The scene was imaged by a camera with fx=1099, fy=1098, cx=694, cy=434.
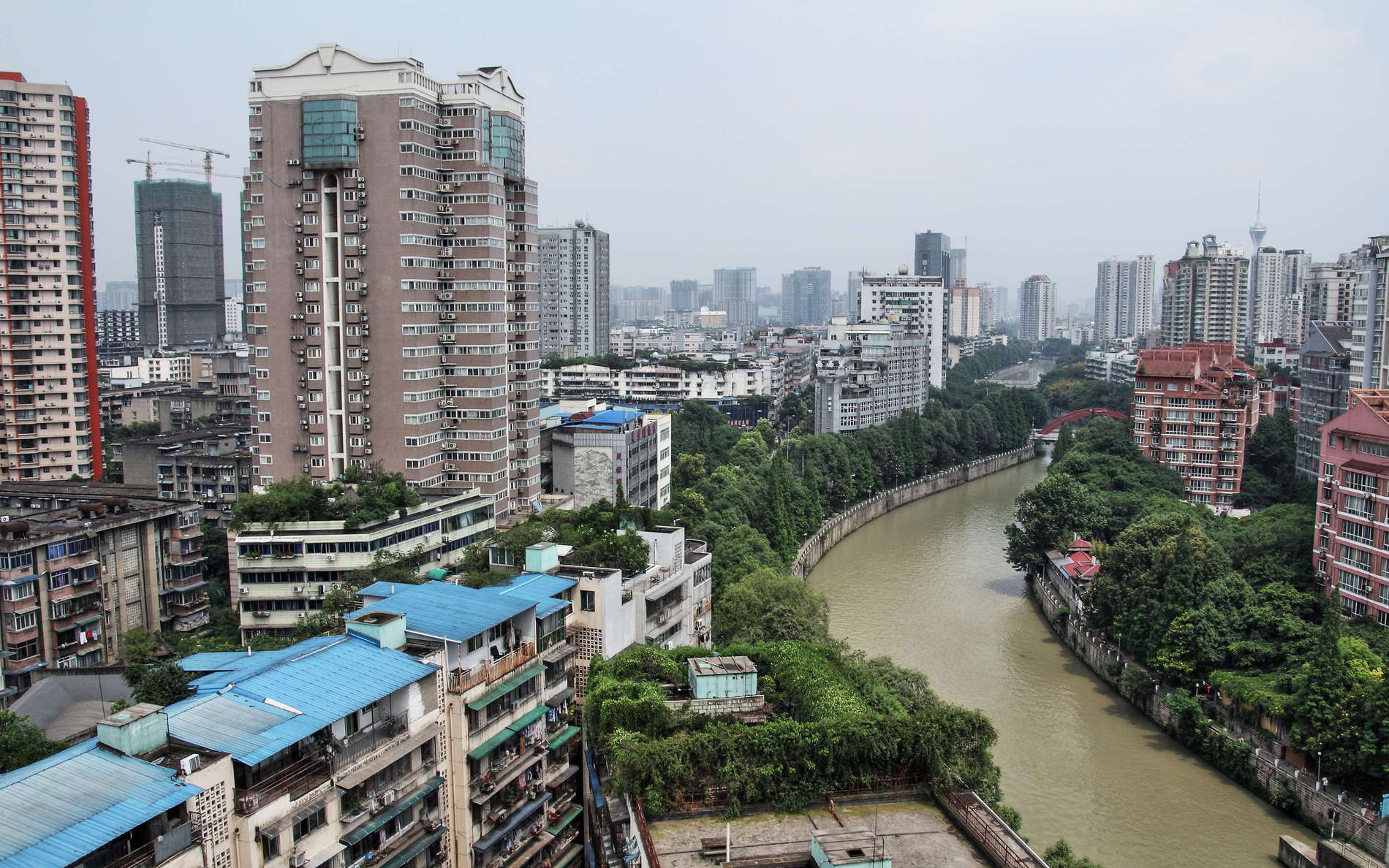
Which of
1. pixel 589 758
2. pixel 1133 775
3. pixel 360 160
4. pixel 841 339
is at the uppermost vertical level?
pixel 360 160

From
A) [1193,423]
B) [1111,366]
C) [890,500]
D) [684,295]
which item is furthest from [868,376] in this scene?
[684,295]

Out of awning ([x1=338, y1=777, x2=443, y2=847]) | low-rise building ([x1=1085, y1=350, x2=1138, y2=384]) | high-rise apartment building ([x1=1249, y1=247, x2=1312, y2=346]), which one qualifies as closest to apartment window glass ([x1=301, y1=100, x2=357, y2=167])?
awning ([x1=338, y1=777, x2=443, y2=847])

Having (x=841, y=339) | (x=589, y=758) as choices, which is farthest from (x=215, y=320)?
(x=589, y=758)

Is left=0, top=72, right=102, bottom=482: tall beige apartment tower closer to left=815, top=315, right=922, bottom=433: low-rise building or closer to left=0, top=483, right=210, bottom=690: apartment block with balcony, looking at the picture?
left=0, top=483, right=210, bottom=690: apartment block with balcony

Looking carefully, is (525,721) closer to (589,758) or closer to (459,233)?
(589,758)

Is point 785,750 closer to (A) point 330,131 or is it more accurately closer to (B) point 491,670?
(B) point 491,670
